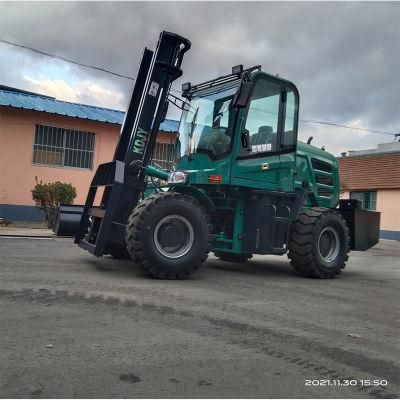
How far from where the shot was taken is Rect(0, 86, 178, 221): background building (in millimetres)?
19203

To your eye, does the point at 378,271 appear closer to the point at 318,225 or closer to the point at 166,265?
the point at 318,225

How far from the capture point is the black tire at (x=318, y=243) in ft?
29.3

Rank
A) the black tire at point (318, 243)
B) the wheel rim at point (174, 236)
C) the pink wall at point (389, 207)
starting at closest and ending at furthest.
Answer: the wheel rim at point (174, 236) → the black tire at point (318, 243) → the pink wall at point (389, 207)

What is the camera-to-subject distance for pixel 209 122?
346 inches

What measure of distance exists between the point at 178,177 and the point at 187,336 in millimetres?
3916

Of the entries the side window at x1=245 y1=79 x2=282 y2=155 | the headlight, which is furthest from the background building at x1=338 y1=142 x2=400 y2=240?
the headlight

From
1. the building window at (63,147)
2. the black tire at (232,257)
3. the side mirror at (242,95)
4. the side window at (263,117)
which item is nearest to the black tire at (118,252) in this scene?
the black tire at (232,257)

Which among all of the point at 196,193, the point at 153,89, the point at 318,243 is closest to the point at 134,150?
the point at 153,89

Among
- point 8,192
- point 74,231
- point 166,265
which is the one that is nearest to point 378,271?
point 166,265

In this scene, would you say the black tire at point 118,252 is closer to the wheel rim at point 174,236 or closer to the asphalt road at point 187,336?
the asphalt road at point 187,336

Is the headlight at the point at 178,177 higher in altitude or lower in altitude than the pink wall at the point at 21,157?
lower

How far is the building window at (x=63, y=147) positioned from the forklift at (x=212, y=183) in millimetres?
11696

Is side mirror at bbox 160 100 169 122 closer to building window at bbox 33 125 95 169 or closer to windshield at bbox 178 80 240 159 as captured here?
windshield at bbox 178 80 240 159

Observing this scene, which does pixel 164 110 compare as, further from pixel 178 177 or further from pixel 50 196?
pixel 50 196
